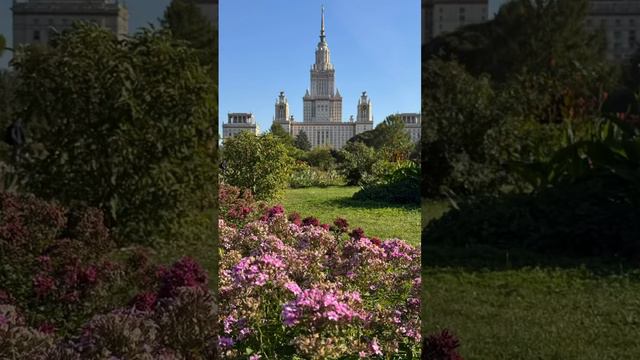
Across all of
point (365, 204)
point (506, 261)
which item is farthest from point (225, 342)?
point (365, 204)

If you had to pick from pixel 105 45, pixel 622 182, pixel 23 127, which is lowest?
pixel 622 182

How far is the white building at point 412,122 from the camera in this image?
404 cm

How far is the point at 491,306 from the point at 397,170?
318 cm

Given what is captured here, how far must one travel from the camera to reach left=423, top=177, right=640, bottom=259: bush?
14.2ft

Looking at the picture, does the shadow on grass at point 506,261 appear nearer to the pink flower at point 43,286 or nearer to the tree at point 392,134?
the tree at point 392,134

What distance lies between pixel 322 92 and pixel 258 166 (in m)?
2.88

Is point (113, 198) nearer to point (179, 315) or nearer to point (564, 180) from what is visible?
point (179, 315)

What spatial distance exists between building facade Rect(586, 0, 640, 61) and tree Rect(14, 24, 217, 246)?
2094 millimetres

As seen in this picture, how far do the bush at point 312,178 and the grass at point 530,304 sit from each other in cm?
289

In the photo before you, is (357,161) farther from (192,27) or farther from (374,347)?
(374,347)

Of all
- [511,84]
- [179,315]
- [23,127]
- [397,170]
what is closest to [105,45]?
[23,127]

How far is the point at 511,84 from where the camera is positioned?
4.03m

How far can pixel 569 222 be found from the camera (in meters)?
4.45

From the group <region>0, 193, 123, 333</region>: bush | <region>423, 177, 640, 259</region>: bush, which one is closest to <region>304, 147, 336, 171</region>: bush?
<region>423, 177, 640, 259</region>: bush
